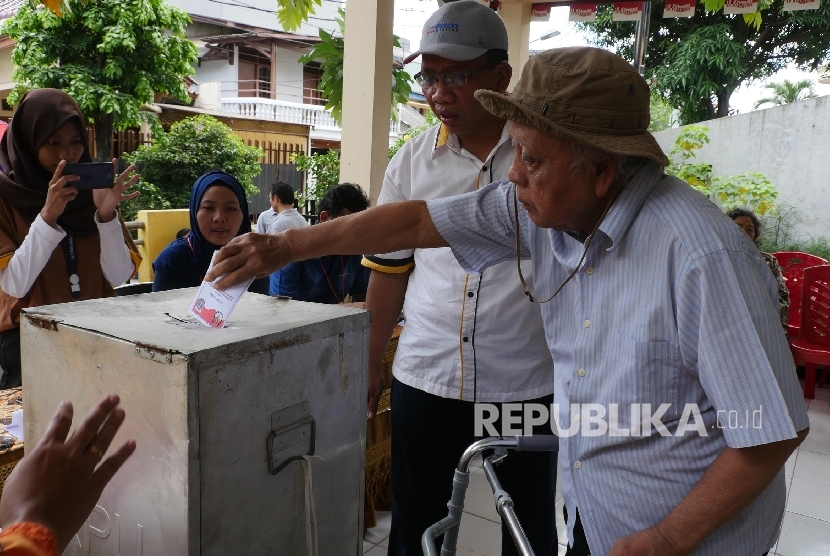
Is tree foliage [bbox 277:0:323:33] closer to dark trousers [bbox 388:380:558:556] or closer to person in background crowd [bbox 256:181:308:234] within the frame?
person in background crowd [bbox 256:181:308:234]

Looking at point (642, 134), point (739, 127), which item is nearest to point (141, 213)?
point (642, 134)

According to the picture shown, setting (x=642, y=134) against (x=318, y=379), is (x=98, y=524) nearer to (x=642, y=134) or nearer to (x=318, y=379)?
(x=318, y=379)

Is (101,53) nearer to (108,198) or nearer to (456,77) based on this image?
(108,198)

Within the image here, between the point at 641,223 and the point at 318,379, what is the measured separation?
609 mm

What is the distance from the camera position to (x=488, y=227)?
1477 millimetres

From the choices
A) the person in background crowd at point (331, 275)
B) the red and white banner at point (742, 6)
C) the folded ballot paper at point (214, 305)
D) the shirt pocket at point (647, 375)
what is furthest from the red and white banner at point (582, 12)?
the folded ballot paper at point (214, 305)

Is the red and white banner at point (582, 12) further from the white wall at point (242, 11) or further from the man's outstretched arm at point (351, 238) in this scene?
the white wall at point (242, 11)

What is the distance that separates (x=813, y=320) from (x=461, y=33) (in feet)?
14.9

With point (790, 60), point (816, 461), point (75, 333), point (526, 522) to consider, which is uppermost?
point (790, 60)

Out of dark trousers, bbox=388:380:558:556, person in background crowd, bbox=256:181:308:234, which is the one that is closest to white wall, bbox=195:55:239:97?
person in background crowd, bbox=256:181:308:234

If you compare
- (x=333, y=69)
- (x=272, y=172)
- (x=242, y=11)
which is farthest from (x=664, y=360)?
(x=242, y=11)

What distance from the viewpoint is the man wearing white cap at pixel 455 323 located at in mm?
1743

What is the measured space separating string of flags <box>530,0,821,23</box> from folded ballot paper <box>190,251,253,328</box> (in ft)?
15.5

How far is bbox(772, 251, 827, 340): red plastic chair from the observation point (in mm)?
5411
